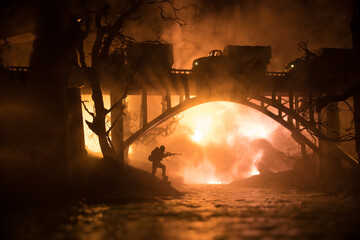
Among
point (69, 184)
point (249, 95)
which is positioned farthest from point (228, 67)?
point (69, 184)

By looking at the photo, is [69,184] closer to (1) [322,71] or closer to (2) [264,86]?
(2) [264,86]

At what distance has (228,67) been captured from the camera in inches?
677

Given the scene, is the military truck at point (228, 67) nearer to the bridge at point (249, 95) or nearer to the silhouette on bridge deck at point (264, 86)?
the silhouette on bridge deck at point (264, 86)

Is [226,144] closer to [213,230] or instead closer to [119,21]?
[119,21]

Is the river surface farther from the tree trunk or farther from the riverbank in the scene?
the tree trunk

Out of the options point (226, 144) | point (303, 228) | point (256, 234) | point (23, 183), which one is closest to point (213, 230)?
point (256, 234)

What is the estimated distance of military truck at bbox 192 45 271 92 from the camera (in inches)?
672

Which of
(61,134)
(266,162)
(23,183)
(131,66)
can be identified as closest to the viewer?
(23,183)

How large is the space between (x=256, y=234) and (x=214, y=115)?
2793 centimetres

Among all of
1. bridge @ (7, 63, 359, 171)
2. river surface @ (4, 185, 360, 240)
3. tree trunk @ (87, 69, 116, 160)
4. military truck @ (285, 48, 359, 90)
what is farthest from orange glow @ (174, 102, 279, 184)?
river surface @ (4, 185, 360, 240)

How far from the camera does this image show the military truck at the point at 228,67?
17062 millimetres

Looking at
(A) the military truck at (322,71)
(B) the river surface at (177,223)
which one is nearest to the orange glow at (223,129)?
(A) the military truck at (322,71)

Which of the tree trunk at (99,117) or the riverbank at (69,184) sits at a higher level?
the tree trunk at (99,117)

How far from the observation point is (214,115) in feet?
108
